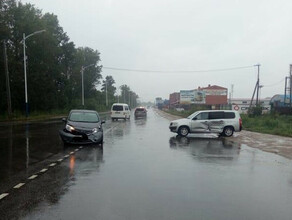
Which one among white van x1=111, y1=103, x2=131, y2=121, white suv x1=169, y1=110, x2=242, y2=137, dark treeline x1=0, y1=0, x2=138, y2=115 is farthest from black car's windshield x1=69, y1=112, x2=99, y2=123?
dark treeline x1=0, y1=0, x2=138, y2=115

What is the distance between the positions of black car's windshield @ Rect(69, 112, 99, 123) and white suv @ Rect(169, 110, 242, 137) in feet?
19.5

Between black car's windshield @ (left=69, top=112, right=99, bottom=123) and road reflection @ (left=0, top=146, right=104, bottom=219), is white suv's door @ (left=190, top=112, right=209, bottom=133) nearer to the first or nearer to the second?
black car's windshield @ (left=69, top=112, right=99, bottom=123)

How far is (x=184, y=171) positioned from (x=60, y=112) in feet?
182

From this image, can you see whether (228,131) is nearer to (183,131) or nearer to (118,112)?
(183,131)

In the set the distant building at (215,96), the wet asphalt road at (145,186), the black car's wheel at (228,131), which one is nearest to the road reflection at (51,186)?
the wet asphalt road at (145,186)

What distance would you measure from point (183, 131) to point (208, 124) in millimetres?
1597

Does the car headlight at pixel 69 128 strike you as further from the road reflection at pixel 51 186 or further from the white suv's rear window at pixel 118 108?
the white suv's rear window at pixel 118 108

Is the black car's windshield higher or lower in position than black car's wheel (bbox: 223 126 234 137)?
higher

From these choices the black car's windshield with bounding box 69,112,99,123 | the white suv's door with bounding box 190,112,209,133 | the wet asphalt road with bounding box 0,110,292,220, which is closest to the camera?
the wet asphalt road with bounding box 0,110,292,220

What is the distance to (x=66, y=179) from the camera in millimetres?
8172

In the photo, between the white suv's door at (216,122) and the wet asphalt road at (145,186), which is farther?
the white suv's door at (216,122)

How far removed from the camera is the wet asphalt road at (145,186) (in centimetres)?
571

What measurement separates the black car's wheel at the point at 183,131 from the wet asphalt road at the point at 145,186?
797cm

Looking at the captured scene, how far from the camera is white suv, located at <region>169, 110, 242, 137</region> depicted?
2070cm
